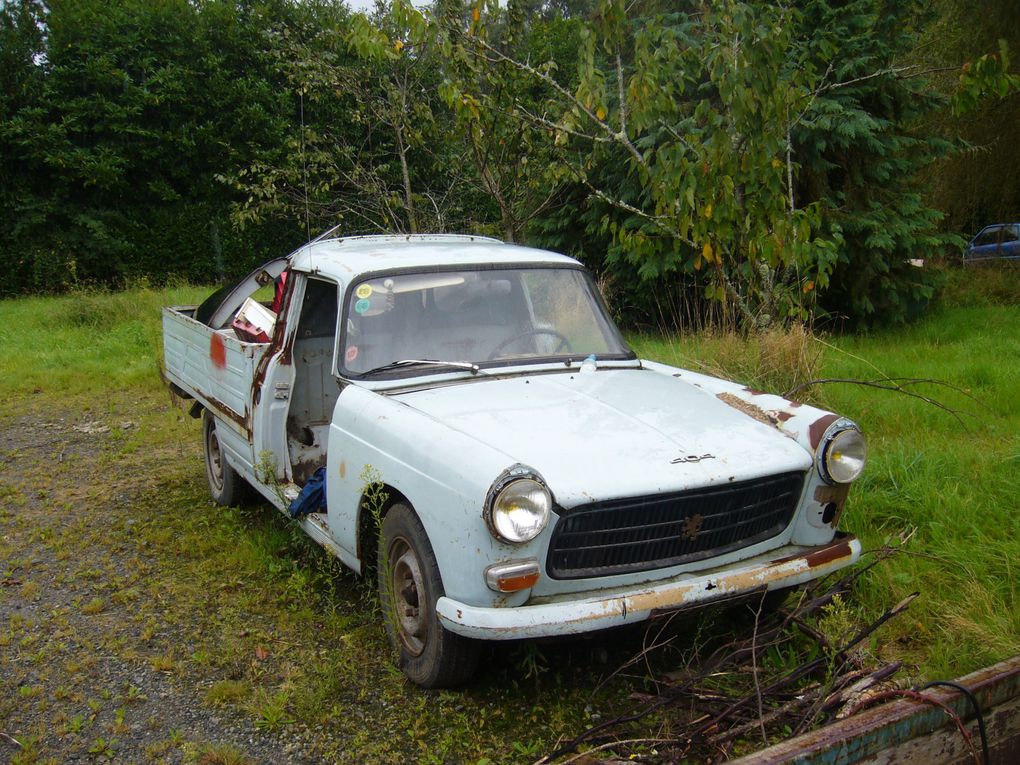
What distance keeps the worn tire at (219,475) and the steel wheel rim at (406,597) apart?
2.44 m

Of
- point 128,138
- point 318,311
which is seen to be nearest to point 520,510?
point 318,311

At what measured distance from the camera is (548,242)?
12742 millimetres

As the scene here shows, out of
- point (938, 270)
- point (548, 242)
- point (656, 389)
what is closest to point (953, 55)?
point (938, 270)

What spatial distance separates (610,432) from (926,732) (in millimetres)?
1545

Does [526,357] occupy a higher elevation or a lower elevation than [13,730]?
higher

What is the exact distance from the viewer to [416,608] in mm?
3613

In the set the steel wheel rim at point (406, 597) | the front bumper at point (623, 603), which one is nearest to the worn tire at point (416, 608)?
the steel wheel rim at point (406, 597)

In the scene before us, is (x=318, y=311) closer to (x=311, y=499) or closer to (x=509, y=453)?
(x=311, y=499)

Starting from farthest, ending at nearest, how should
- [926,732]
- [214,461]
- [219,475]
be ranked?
[214,461] < [219,475] < [926,732]

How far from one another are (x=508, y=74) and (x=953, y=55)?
333 inches

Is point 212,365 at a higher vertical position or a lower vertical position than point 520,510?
lower

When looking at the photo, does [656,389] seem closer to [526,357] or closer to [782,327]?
[526,357]

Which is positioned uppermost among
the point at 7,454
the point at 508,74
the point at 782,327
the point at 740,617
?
the point at 508,74

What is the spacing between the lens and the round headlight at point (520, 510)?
2955 millimetres
